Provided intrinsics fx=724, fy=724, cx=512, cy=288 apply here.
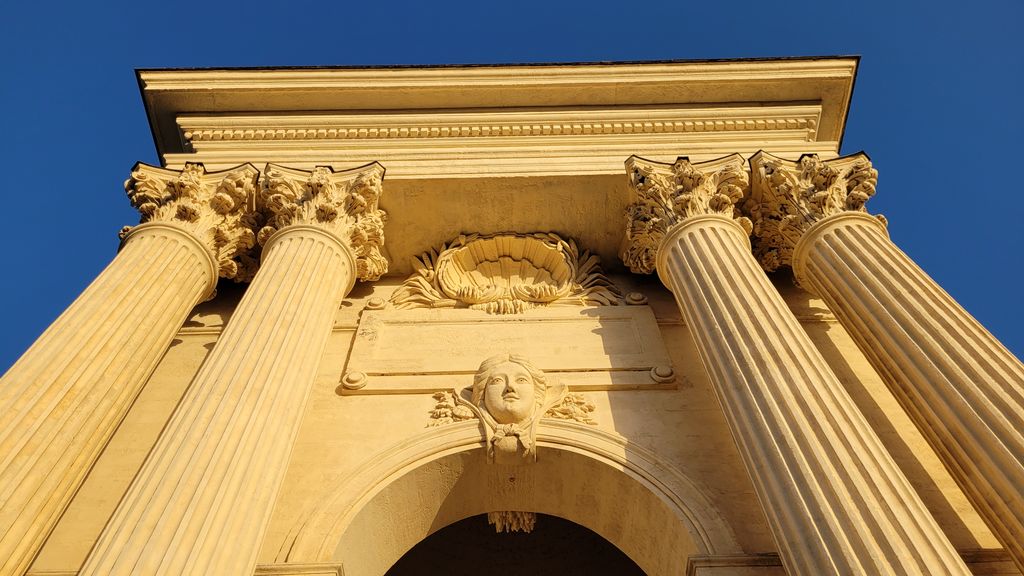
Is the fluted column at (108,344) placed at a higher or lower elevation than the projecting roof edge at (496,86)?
lower

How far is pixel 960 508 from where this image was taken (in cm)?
772

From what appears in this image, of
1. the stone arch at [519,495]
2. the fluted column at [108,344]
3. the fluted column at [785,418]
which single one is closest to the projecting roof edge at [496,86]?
the fluted column at [108,344]

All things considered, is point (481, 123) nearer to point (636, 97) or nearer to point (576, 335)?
point (636, 97)

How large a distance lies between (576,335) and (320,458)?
409 centimetres

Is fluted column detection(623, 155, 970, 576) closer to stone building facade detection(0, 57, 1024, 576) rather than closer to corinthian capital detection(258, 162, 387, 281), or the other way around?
stone building facade detection(0, 57, 1024, 576)

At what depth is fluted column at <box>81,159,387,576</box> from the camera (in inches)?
218

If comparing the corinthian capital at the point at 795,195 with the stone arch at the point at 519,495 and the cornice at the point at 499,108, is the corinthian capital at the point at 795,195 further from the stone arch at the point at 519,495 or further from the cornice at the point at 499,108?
the stone arch at the point at 519,495

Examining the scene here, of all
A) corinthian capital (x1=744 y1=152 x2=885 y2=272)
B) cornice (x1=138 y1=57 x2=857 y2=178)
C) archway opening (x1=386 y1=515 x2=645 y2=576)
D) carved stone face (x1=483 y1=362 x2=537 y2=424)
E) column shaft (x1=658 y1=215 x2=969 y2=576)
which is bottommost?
column shaft (x1=658 y1=215 x2=969 y2=576)

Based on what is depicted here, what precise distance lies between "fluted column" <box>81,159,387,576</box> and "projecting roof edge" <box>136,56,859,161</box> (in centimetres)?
251

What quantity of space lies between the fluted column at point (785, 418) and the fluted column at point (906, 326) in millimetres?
757

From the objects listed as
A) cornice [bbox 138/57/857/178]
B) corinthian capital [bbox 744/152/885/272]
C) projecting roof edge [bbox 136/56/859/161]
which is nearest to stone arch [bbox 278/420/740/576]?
corinthian capital [bbox 744/152/885/272]

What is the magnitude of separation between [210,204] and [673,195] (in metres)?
6.89

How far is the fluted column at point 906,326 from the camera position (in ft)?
20.1

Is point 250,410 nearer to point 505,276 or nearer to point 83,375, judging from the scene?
point 83,375
